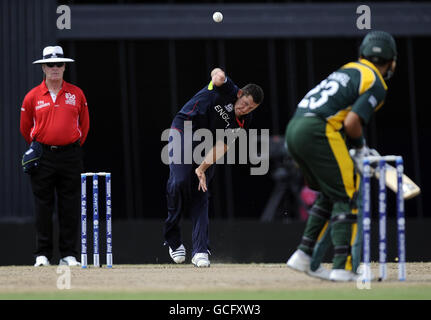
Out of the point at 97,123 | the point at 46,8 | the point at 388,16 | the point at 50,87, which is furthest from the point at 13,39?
the point at 388,16

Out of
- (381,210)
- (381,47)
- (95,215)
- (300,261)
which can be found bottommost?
(300,261)

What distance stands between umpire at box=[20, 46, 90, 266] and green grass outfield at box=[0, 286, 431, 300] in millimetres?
3007

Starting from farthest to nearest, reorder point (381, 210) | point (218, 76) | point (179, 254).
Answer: point (179, 254), point (218, 76), point (381, 210)

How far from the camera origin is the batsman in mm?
7934

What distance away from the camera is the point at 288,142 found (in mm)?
8195

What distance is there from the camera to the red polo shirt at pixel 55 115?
35.0 feet

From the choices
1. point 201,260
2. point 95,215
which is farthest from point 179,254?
point 95,215

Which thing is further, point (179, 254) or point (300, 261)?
point (179, 254)

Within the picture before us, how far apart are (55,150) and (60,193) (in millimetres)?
471

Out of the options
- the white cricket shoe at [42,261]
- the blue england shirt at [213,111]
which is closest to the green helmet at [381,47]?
the blue england shirt at [213,111]

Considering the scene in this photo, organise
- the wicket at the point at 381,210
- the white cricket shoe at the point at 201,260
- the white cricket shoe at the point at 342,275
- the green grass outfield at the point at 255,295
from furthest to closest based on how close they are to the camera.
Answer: the white cricket shoe at the point at 201,260 → the white cricket shoe at the point at 342,275 → the wicket at the point at 381,210 → the green grass outfield at the point at 255,295

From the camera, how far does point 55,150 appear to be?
35.1ft

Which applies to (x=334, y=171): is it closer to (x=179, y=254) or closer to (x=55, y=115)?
(x=179, y=254)

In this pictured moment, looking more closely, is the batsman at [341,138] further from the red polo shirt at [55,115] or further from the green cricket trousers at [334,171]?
the red polo shirt at [55,115]
